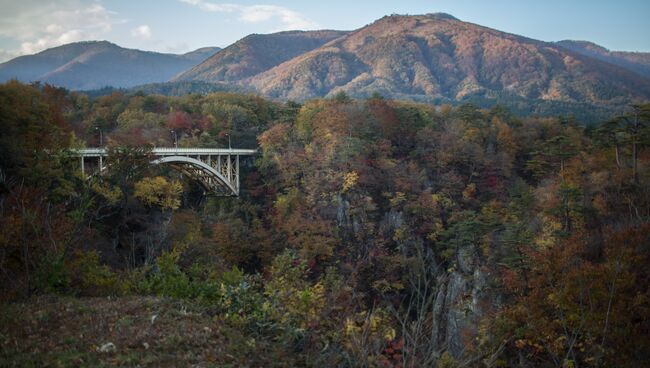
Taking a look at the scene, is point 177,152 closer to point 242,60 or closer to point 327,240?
point 327,240

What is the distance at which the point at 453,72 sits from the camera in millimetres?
132875

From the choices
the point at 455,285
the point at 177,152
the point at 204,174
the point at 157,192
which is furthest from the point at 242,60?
the point at 455,285

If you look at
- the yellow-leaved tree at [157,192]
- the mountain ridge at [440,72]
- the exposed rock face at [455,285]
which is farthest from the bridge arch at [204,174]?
the mountain ridge at [440,72]

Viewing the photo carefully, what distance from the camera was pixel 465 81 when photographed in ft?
419

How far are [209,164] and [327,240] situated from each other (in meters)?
10.7

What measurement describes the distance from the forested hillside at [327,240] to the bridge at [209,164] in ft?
3.14

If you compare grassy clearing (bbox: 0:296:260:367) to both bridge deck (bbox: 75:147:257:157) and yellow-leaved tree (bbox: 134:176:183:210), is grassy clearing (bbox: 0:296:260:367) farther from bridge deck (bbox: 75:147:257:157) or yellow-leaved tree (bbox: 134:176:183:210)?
yellow-leaved tree (bbox: 134:176:183:210)

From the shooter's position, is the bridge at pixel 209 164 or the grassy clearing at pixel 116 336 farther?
the bridge at pixel 209 164

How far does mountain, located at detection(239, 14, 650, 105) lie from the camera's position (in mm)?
109688

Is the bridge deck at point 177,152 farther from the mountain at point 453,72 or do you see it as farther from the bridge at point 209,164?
the mountain at point 453,72

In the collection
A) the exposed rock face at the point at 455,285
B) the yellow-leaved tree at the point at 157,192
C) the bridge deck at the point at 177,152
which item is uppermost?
the bridge deck at the point at 177,152

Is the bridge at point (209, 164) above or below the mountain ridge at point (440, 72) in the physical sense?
below

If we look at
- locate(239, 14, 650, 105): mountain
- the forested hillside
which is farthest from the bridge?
locate(239, 14, 650, 105): mountain

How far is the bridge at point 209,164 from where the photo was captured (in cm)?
2772
